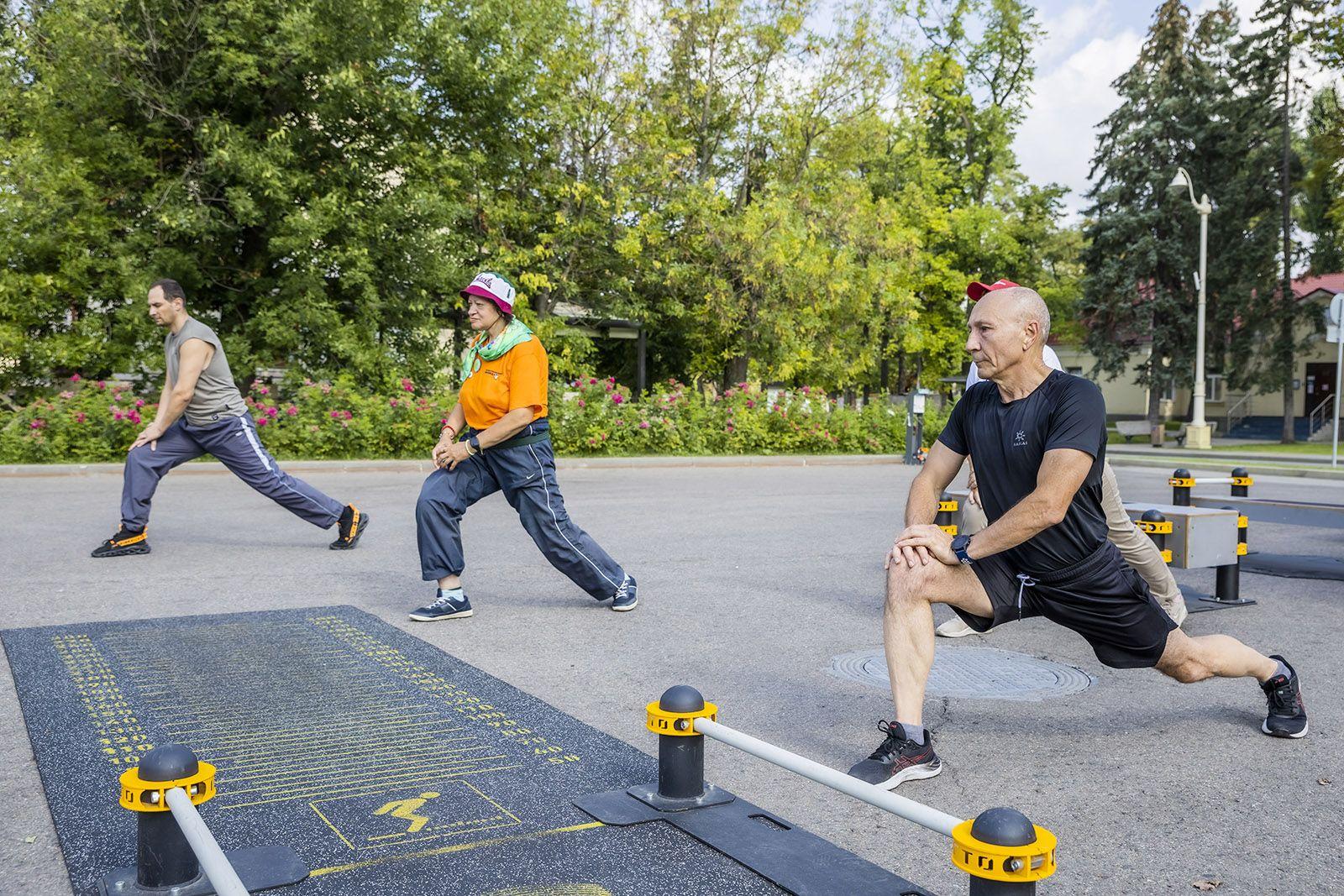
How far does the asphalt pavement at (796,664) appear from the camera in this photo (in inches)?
145

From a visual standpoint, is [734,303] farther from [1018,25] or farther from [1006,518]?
[1006,518]

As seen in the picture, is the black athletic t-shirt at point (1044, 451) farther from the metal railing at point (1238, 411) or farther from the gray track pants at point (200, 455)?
the metal railing at point (1238, 411)

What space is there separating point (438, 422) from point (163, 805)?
17.6 metres

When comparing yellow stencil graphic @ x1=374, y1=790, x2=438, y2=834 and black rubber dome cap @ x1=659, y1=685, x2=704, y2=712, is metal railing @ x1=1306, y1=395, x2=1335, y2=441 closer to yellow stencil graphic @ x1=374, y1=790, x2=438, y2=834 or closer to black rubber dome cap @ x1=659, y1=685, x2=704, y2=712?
black rubber dome cap @ x1=659, y1=685, x2=704, y2=712

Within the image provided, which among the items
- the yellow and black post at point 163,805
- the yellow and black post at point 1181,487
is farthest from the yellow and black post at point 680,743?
the yellow and black post at point 1181,487

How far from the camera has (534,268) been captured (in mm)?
27641

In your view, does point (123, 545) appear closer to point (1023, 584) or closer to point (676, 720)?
point (676, 720)

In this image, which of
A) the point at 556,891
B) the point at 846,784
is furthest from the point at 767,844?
the point at 556,891

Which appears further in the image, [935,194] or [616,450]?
[935,194]

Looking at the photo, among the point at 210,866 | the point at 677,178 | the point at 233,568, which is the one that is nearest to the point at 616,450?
the point at 677,178

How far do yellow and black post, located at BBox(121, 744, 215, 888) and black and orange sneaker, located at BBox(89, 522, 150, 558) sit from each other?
6.65m

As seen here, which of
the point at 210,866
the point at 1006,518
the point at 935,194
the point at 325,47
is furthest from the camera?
the point at 935,194

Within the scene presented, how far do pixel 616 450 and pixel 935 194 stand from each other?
21.4m

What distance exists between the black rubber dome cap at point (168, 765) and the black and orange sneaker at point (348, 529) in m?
6.78
